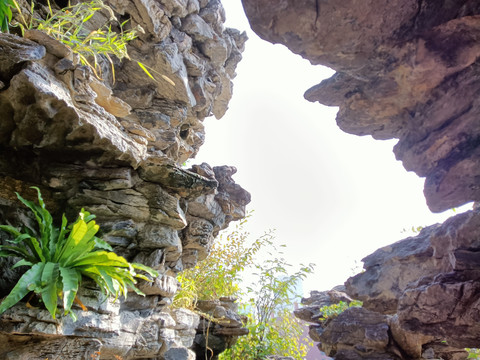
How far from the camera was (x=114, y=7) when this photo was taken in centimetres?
634

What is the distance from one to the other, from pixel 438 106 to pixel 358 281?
5337mm

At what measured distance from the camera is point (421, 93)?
532 cm

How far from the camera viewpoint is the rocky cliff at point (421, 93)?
439 centimetres

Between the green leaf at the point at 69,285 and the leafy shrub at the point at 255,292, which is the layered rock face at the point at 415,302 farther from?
the green leaf at the point at 69,285

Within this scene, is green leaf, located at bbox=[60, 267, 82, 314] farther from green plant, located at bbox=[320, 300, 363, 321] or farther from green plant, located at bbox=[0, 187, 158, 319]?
green plant, located at bbox=[320, 300, 363, 321]

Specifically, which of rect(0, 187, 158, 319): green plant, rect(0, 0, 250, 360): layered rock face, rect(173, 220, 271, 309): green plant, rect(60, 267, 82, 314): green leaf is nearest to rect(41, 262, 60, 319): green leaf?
rect(0, 187, 158, 319): green plant

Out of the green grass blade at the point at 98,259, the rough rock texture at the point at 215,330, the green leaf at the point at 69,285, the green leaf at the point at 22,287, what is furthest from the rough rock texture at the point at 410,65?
the rough rock texture at the point at 215,330

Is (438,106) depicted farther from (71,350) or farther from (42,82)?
(71,350)

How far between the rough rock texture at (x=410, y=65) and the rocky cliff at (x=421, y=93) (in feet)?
0.05

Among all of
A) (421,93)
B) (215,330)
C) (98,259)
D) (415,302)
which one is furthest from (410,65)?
(215,330)

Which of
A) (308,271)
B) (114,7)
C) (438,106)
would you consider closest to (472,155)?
(438,106)

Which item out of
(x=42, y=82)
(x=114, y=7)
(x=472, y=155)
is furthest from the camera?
(x=114, y=7)

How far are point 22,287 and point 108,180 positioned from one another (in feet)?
6.33

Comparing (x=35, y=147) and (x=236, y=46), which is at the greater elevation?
(x=236, y=46)
